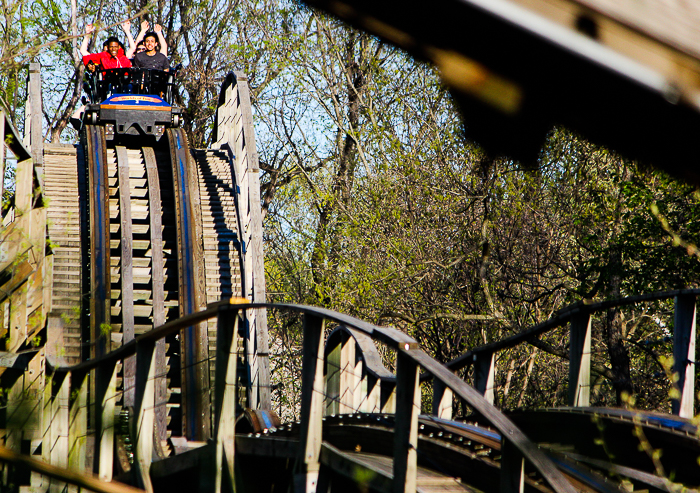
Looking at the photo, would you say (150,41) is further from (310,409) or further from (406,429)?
(406,429)

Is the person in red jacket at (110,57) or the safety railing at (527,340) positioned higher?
the person in red jacket at (110,57)

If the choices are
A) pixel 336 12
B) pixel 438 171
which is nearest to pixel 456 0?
pixel 336 12

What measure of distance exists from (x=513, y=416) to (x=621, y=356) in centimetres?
656

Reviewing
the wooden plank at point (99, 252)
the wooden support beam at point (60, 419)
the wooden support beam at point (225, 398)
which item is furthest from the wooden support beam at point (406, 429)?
the wooden plank at point (99, 252)

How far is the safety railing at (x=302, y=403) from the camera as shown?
2.45 meters

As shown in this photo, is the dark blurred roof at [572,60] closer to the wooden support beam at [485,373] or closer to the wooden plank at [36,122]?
the wooden support beam at [485,373]

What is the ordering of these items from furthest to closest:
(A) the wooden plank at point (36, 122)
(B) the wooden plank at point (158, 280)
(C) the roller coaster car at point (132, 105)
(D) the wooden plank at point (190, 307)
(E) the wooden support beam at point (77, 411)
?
(C) the roller coaster car at point (132, 105) < (A) the wooden plank at point (36, 122) < (D) the wooden plank at point (190, 307) < (B) the wooden plank at point (158, 280) < (E) the wooden support beam at point (77, 411)

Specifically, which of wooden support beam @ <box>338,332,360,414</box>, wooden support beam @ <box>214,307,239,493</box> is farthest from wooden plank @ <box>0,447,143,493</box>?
wooden support beam @ <box>338,332,360,414</box>

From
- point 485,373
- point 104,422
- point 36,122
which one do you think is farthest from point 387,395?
point 36,122

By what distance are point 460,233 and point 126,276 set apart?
226 inches

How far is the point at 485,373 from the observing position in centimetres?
473

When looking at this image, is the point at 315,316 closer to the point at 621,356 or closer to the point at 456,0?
the point at 456,0

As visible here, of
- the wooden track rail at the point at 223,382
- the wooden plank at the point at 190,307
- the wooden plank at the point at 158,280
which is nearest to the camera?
the wooden track rail at the point at 223,382

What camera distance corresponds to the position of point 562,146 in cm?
1151
